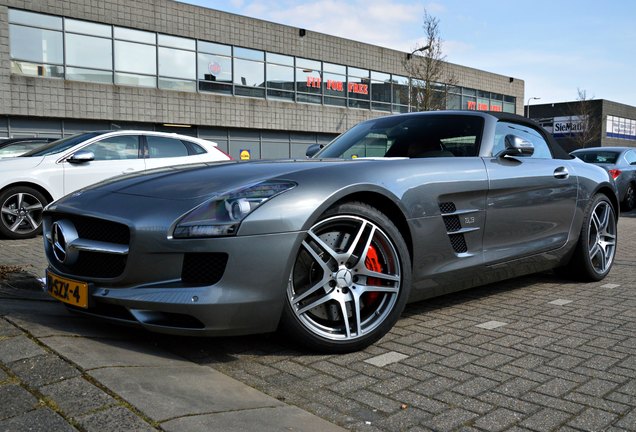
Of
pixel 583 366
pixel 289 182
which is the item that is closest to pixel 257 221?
pixel 289 182

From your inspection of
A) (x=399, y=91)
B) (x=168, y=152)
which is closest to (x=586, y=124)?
(x=399, y=91)

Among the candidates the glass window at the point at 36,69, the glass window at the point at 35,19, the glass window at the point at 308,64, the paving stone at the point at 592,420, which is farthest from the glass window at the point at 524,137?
the glass window at the point at 308,64

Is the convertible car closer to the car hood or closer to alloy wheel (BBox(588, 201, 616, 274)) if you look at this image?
the car hood

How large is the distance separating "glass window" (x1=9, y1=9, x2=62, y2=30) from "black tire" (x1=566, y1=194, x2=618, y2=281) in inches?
910

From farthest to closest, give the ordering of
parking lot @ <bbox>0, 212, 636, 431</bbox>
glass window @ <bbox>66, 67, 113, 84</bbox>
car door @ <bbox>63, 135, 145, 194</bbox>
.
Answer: glass window @ <bbox>66, 67, 113, 84</bbox> → car door @ <bbox>63, 135, 145, 194</bbox> → parking lot @ <bbox>0, 212, 636, 431</bbox>

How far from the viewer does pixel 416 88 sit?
1117 inches

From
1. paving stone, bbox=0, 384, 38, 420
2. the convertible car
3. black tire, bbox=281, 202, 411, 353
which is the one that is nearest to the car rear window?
the convertible car

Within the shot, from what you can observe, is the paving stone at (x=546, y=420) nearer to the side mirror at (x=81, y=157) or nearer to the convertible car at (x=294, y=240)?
the convertible car at (x=294, y=240)

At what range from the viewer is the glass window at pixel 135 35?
25.2m

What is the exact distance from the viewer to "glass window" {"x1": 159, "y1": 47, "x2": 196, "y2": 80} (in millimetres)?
26703

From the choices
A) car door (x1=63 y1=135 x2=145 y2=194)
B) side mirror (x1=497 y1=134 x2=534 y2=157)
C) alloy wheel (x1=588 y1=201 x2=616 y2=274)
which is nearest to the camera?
side mirror (x1=497 y1=134 x2=534 y2=157)

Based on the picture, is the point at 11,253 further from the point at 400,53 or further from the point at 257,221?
the point at 400,53

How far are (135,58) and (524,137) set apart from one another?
23698 millimetres

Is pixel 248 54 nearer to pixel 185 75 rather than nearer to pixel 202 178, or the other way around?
pixel 185 75
